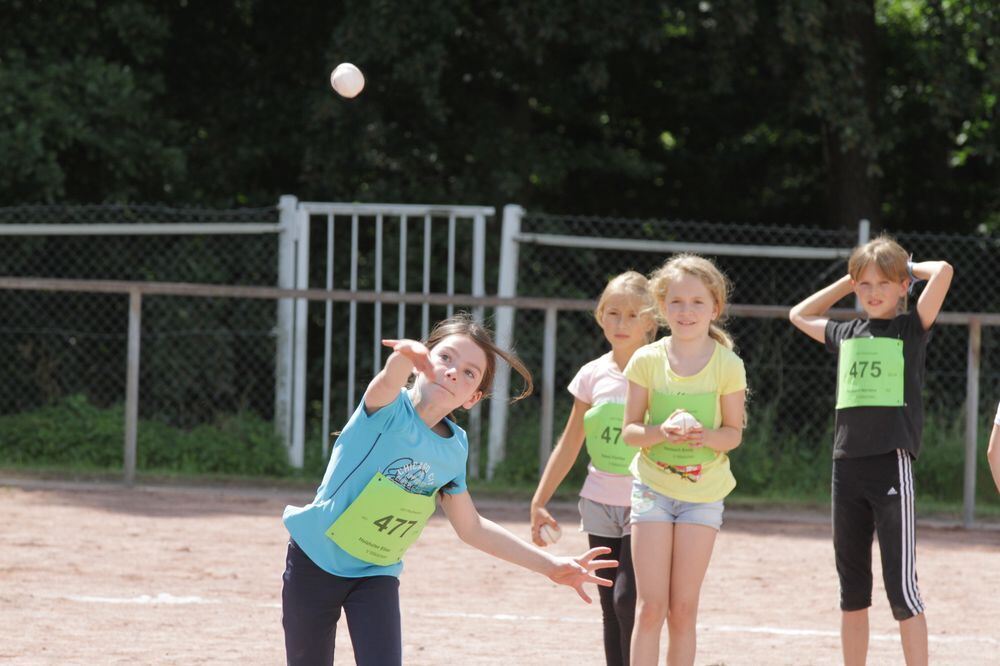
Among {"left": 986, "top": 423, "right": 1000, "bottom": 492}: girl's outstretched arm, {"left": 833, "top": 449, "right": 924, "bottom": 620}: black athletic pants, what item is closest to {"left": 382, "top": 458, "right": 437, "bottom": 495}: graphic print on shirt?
{"left": 986, "top": 423, "right": 1000, "bottom": 492}: girl's outstretched arm

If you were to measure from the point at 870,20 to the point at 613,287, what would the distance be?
33.5 feet

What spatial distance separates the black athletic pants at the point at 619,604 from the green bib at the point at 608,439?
0.89ft

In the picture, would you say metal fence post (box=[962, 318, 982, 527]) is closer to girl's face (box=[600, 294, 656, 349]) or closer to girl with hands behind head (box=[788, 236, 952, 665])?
girl with hands behind head (box=[788, 236, 952, 665])

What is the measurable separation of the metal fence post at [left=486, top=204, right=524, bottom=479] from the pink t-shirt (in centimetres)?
584

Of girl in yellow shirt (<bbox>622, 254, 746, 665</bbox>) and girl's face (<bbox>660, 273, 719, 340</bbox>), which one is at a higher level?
girl's face (<bbox>660, 273, 719, 340</bbox>)

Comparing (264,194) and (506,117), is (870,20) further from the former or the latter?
(264,194)

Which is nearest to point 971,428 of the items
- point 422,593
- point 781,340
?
point 781,340

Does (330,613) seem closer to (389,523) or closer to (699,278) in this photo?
(389,523)

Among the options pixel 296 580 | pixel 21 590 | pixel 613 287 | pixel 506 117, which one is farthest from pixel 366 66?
pixel 296 580

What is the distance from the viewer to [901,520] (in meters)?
4.99

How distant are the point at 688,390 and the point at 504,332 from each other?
6.77 m

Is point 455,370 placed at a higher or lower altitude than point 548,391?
higher

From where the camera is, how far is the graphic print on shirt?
3889mm

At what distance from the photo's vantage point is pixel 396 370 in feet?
12.4
